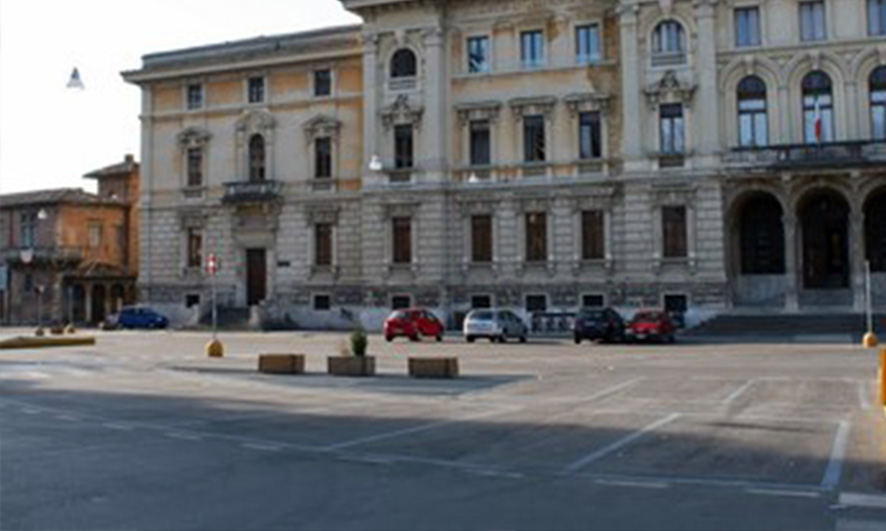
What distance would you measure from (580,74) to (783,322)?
1600 centimetres

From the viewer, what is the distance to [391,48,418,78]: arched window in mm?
53094

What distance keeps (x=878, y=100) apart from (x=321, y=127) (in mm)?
29325

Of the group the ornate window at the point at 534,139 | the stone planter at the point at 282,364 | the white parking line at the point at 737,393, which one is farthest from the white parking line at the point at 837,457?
the ornate window at the point at 534,139

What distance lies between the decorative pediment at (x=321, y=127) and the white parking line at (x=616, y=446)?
42.1m

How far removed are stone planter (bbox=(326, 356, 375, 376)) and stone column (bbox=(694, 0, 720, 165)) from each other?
27.0 m

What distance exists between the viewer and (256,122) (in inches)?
2295

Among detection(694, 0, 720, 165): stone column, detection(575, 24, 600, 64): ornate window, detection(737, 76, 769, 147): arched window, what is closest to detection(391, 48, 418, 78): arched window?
detection(575, 24, 600, 64): ornate window

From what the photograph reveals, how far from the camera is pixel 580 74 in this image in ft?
164

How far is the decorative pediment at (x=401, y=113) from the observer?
5247cm

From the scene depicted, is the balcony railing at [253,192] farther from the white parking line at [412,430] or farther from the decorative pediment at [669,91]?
the white parking line at [412,430]

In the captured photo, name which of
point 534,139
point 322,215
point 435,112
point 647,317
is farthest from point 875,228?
point 322,215

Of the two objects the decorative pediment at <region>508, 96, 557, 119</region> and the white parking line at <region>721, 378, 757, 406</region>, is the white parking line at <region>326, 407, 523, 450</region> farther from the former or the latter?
the decorative pediment at <region>508, 96, 557, 119</region>

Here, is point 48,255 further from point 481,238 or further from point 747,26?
point 747,26

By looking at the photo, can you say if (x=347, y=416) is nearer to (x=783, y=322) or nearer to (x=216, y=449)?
(x=216, y=449)
